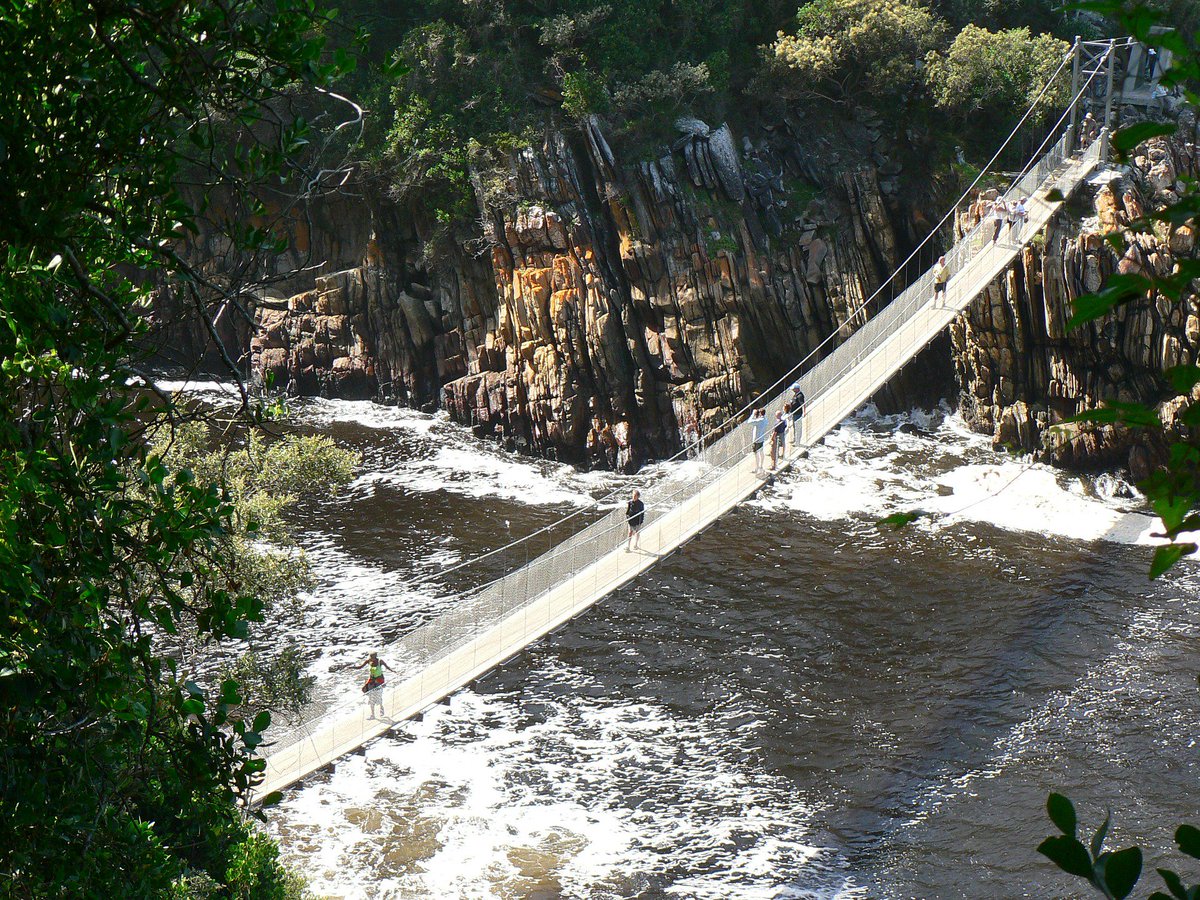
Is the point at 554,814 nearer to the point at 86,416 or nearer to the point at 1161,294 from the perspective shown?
the point at 86,416

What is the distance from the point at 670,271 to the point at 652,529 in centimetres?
1017

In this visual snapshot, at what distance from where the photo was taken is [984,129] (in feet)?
85.1

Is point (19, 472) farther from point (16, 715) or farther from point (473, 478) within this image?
point (473, 478)

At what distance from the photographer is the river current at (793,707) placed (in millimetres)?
13211

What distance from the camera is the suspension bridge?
1364 centimetres

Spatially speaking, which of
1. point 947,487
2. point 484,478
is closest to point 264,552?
point 484,478

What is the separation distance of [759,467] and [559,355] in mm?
9500

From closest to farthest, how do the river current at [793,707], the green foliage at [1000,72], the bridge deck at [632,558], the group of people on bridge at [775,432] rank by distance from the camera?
the river current at [793,707], the bridge deck at [632,558], the group of people on bridge at [775,432], the green foliage at [1000,72]

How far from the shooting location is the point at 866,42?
25.8 m

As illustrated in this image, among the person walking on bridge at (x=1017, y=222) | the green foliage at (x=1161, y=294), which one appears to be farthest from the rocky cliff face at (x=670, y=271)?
the green foliage at (x=1161, y=294)

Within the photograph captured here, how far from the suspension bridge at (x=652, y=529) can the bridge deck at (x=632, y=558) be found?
0.06 feet

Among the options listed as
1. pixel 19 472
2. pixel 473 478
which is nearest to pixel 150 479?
pixel 19 472

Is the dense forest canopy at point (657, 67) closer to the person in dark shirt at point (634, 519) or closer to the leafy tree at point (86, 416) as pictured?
the person in dark shirt at point (634, 519)

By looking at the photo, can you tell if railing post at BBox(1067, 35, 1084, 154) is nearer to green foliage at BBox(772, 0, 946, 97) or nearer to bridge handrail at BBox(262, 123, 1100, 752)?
green foliage at BBox(772, 0, 946, 97)
